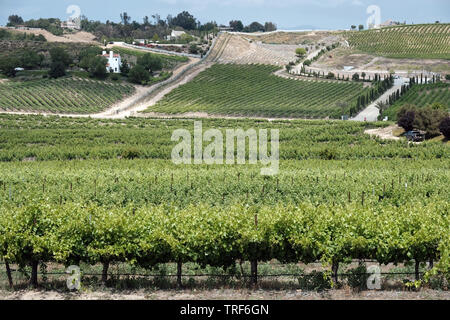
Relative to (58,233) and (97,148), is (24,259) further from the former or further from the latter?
(97,148)

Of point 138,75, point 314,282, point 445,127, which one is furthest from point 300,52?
point 314,282

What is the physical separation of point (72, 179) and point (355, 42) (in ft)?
425

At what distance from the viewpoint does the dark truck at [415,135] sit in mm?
55781

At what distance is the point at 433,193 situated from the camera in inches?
1238

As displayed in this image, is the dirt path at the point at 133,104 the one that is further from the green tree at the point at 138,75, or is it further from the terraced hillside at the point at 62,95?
the green tree at the point at 138,75

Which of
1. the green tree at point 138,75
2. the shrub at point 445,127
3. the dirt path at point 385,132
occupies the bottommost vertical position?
the dirt path at point 385,132

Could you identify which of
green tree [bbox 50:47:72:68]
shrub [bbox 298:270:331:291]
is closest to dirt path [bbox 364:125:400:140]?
shrub [bbox 298:270:331:291]

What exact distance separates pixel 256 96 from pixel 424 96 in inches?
1119

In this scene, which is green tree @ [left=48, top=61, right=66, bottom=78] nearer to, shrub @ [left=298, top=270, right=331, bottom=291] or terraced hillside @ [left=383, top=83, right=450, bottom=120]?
terraced hillside @ [left=383, top=83, right=450, bottom=120]

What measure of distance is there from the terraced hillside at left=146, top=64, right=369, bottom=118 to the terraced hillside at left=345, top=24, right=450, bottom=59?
36174 mm

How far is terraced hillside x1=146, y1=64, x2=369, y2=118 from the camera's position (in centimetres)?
8338

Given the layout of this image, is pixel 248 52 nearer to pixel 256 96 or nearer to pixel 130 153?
pixel 256 96

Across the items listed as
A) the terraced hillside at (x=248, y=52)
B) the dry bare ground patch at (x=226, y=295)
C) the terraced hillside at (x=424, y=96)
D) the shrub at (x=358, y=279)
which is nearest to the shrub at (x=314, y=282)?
the dry bare ground patch at (x=226, y=295)

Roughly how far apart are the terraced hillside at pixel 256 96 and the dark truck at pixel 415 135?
22.9m
